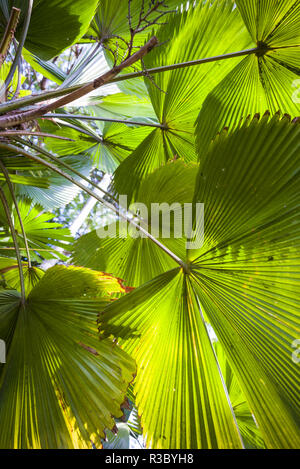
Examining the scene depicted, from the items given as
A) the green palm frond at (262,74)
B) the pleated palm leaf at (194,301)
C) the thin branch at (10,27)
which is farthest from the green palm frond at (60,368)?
the green palm frond at (262,74)

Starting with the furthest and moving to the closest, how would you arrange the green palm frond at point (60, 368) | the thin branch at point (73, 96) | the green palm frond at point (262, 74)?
the green palm frond at point (262, 74) → the green palm frond at point (60, 368) → the thin branch at point (73, 96)

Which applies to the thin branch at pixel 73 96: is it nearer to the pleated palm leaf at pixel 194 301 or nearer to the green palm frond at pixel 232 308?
the pleated palm leaf at pixel 194 301

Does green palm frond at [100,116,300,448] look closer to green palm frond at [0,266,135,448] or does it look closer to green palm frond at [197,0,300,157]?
green palm frond at [0,266,135,448]

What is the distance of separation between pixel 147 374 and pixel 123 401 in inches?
3.4
